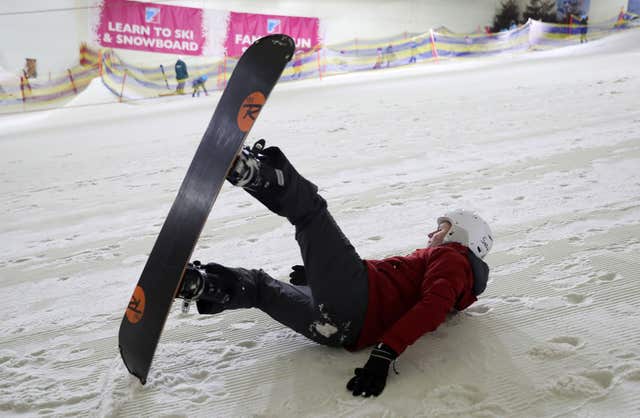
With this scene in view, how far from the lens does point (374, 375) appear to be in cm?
167

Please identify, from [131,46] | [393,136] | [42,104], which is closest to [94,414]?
[393,136]

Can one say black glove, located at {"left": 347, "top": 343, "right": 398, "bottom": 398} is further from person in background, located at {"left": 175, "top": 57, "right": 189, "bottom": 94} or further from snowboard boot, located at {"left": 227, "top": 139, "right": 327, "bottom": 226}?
person in background, located at {"left": 175, "top": 57, "right": 189, "bottom": 94}

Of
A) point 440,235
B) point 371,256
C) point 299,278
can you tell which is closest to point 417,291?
point 440,235

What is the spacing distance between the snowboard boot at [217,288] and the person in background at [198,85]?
11.1 m

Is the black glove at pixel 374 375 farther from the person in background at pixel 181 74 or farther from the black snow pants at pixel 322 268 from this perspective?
the person in background at pixel 181 74

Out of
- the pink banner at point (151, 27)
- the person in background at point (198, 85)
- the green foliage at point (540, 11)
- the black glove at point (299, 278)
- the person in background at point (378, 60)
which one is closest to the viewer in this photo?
the black glove at point (299, 278)

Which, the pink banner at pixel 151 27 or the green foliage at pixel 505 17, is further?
the green foliage at pixel 505 17

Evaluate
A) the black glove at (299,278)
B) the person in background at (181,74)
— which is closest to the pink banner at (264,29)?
the person in background at (181,74)

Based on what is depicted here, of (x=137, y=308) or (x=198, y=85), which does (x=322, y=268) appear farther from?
(x=198, y=85)

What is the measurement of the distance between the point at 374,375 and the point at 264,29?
14.5 metres

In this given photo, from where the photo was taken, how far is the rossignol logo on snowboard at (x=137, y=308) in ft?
5.85

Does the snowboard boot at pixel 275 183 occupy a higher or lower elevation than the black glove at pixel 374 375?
higher

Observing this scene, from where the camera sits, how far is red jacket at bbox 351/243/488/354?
5.74 ft

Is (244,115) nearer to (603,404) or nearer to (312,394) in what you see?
(312,394)
